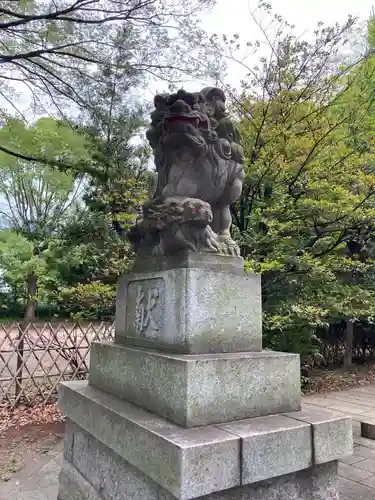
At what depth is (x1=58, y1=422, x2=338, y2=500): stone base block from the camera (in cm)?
200

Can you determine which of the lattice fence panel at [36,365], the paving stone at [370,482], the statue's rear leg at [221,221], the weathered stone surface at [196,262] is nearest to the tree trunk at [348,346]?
the lattice fence panel at [36,365]

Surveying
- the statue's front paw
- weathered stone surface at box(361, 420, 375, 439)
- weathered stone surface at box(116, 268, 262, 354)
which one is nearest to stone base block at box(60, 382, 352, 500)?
weathered stone surface at box(116, 268, 262, 354)

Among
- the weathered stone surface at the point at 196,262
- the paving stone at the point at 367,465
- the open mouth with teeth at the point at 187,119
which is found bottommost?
the paving stone at the point at 367,465

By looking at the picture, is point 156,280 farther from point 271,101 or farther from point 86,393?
point 271,101

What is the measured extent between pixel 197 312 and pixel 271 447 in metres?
0.80

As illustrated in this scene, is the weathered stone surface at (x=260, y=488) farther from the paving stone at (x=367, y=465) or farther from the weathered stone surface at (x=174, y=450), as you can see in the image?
the paving stone at (x=367, y=465)

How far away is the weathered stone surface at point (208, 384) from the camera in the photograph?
6.64 ft

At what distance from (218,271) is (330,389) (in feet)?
21.2

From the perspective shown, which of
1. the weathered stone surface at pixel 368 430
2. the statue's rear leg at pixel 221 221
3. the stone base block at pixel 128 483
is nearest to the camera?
the stone base block at pixel 128 483

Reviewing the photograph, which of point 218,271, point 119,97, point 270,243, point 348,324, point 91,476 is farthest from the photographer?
point 348,324

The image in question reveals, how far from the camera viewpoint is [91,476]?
8.56 ft

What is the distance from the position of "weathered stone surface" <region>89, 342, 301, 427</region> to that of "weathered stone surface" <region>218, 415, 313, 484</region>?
0.11 meters

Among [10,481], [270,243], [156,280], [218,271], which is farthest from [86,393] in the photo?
[270,243]

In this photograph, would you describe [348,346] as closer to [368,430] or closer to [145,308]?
[368,430]
